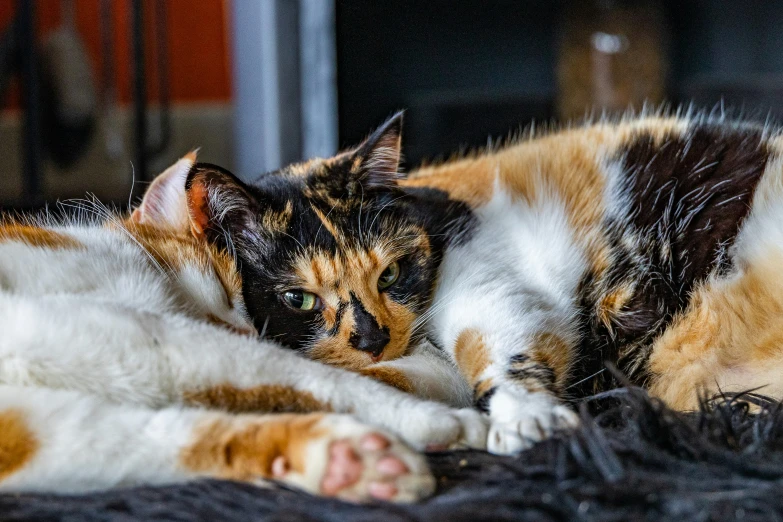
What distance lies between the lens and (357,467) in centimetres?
65

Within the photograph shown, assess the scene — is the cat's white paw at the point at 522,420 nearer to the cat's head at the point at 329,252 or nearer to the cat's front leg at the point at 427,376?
the cat's front leg at the point at 427,376

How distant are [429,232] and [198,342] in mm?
447

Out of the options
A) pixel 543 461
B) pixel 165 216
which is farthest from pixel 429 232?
pixel 543 461

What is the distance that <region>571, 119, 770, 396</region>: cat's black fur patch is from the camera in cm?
106

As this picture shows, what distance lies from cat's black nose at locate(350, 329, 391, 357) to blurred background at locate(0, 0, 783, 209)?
56.8 inches

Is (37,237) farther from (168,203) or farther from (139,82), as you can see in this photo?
(139,82)

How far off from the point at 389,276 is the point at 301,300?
14cm

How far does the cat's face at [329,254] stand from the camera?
38.6 inches

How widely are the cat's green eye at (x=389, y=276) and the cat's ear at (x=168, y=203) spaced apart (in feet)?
0.89

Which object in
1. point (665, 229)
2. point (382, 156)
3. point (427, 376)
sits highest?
point (382, 156)

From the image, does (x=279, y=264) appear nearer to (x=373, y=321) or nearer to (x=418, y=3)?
(x=373, y=321)

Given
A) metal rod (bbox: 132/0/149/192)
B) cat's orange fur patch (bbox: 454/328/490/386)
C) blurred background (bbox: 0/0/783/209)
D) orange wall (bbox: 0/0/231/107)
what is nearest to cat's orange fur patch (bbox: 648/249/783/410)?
cat's orange fur patch (bbox: 454/328/490/386)

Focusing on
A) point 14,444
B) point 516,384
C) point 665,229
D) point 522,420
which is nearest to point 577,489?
point 522,420

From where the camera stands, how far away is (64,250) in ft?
2.92
